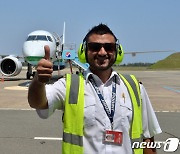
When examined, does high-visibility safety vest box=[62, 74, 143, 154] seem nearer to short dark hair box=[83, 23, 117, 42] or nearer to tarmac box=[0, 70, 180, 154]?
short dark hair box=[83, 23, 117, 42]

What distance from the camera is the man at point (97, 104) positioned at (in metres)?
2.26

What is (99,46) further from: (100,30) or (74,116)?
(74,116)

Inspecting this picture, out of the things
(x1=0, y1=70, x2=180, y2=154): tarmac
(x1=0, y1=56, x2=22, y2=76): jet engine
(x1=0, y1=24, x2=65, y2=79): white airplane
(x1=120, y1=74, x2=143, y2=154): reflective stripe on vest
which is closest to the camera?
(x1=120, y1=74, x2=143, y2=154): reflective stripe on vest

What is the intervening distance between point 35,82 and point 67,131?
44 cm

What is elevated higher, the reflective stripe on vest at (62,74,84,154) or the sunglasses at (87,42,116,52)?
the sunglasses at (87,42,116,52)

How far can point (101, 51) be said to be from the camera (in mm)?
2424

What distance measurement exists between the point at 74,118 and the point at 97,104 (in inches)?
7.6

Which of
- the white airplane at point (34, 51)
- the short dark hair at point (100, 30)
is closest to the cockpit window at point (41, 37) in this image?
the white airplane at point (34, 51)

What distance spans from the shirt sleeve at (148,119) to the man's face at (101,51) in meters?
0.36

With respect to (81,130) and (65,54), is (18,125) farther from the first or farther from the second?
(65,54)

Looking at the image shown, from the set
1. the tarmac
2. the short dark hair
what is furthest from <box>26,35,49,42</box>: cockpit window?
the short dark hair

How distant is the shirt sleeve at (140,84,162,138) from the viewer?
8.40 feet

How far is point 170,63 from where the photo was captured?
147000 millimetres

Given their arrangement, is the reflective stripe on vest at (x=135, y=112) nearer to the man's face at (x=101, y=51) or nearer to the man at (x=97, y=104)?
the man at (x=97, y=104)
